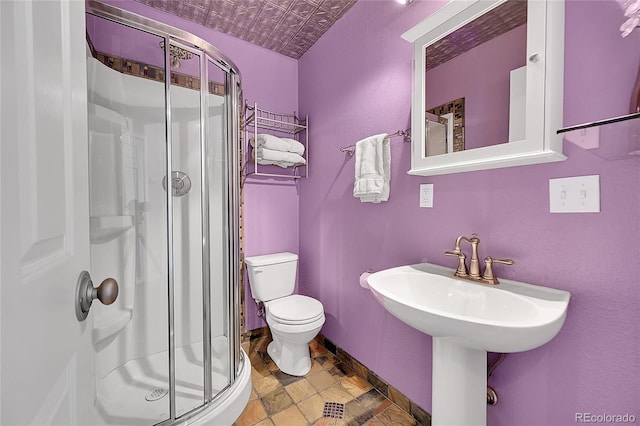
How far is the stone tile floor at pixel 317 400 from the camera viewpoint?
140 cm

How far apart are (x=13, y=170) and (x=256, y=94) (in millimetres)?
2137

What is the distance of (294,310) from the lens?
182cm

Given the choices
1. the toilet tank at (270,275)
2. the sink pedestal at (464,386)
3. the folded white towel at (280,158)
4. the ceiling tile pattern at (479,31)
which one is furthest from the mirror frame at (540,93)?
the toilet tank at (270,275)

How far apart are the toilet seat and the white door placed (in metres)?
1.21

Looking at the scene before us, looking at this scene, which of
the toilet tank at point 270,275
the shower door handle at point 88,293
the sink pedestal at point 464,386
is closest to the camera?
the shower door handle at point 88,293

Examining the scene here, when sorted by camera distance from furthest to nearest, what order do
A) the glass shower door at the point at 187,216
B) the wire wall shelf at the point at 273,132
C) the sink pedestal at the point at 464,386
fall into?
the wire wall shelf at the point at 273,132
the glass shower door at the point at 187,216
the sink pedestal at the point at 464,386

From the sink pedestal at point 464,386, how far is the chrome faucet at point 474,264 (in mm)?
280

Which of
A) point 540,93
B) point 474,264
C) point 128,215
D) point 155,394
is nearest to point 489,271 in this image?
point 474,264

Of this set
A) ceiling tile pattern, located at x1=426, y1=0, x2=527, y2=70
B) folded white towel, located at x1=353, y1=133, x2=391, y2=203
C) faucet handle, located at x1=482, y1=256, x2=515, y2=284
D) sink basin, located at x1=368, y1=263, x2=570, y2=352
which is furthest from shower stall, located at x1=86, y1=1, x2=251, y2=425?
faucet handle, located at x1=482, y1=256, x2=515, y2=284

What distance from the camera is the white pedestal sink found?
76 centimetres

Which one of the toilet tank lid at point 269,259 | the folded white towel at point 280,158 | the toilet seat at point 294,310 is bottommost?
the toilet seat at point 294,310

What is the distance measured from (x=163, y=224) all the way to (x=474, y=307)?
1.75m

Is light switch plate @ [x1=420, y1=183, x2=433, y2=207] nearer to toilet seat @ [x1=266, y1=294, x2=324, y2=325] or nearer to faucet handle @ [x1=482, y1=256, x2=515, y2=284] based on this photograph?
faucet handle @ [x1=482, y1=256, x2=515, y2=284]

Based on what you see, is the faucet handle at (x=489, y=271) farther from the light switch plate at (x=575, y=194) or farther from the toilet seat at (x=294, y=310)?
the toilet seat at (x=294, y=310)
